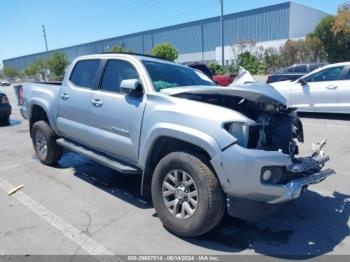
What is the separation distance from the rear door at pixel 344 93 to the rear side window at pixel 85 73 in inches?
283

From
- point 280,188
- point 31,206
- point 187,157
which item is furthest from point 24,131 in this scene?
point 280,188

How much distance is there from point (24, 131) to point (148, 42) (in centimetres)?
8120

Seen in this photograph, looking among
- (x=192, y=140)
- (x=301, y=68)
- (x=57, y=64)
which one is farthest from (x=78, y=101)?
(x=57, y=64)

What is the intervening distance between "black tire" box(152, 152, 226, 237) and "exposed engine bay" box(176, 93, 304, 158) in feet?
1.53

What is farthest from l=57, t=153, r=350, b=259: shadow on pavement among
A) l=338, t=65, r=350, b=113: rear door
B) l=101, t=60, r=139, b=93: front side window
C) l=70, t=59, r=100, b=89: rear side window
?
l=338, t=65, r=350, b=113: rear door

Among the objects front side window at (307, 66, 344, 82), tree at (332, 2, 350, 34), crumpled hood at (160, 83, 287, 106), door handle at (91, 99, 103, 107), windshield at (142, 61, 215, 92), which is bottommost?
front side window at (307, 66, 344, 82)

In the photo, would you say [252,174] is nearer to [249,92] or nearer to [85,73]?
[249,92]

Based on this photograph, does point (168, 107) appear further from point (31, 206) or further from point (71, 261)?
point (31, 206)

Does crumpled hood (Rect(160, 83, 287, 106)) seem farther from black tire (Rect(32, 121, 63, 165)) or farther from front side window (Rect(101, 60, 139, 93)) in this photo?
black tire (Rect(32, 121, 63, 165))

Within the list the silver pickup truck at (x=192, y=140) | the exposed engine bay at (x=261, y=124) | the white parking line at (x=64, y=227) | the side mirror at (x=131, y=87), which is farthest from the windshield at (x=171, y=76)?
the white parking line at (x=64, y=227)

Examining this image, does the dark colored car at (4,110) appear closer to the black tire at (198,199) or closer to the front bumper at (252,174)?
the black tire at (198,199)

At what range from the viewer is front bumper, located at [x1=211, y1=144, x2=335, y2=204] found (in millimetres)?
3182

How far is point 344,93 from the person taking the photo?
962cm

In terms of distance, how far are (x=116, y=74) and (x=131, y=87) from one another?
2.82 ft
